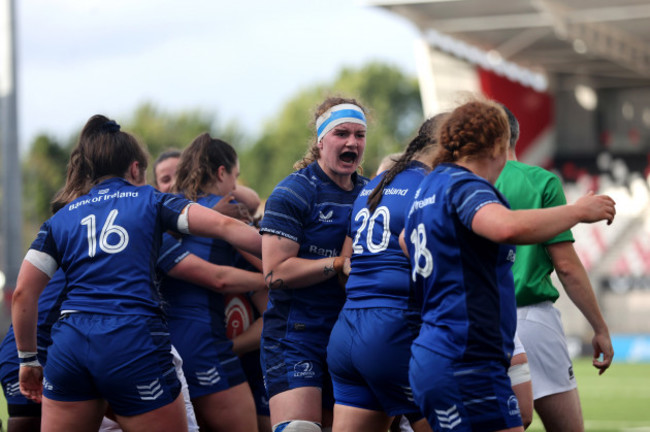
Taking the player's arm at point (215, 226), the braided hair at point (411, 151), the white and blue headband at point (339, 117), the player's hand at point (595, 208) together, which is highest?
the white and blue headband at point (339, 117)

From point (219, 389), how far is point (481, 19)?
27.3m

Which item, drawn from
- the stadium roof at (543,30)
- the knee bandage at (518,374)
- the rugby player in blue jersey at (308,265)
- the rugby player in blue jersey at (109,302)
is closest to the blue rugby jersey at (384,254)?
the rugby player in blue jersey at (308,265)

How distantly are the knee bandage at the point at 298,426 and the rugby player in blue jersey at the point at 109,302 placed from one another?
1.84 ft

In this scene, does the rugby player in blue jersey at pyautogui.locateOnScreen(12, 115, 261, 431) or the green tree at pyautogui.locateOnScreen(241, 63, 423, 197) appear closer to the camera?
the rugby player in blue jersey at pyautogui.locateOnScreen(12, 115, 261, 431)

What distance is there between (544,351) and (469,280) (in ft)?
5.78

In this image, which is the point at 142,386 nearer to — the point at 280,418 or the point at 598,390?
A: the point at 280,418

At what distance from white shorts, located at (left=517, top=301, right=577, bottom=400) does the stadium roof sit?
2359cm

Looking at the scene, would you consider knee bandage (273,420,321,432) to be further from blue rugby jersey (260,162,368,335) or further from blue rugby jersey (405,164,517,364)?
blue rugby jersey (405,164,517,364)

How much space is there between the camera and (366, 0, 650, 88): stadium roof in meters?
28.9

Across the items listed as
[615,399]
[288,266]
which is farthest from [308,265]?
[615,399]

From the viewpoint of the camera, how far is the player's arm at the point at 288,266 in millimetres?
5254

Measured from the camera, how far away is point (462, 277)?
13.1 feet

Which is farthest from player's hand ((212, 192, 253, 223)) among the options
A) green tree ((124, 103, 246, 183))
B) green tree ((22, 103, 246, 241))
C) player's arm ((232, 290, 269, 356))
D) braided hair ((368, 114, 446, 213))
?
green tree ((124, 103, 246, 183))

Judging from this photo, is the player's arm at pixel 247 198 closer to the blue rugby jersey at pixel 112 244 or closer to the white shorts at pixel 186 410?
the white shorts at pixel 186 410
